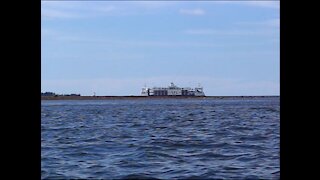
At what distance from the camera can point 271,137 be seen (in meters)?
23.6

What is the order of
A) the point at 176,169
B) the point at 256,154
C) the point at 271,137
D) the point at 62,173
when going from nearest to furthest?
the point at 62,173 < the point at 176,169 < the point at 256,154 < the point at 271,137
